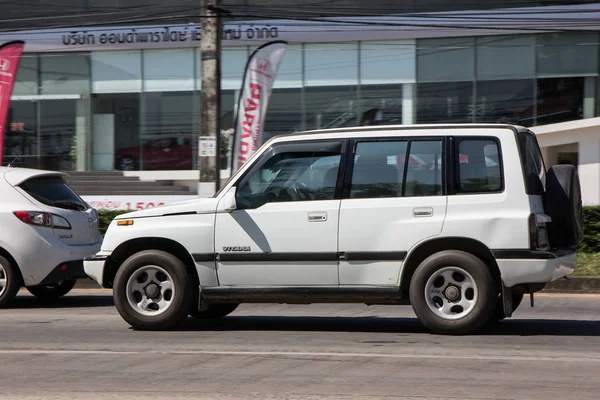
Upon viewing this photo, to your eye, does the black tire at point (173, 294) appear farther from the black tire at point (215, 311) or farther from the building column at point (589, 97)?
the building column at point (589, 97)

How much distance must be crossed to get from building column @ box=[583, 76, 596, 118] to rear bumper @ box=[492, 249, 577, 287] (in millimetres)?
20896

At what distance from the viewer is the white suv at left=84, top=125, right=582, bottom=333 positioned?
8.58 meters

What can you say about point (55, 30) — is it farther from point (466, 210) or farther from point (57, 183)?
point (466, 210)

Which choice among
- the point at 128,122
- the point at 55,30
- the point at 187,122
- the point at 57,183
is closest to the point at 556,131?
the point at 187,122

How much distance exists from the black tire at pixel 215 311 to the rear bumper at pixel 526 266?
120 inches

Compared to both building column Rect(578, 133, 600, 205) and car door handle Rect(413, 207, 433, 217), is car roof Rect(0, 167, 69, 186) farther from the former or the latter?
building column Rect(578, 133, 600, 205)

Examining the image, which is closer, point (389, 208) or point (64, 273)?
point (389, 208)

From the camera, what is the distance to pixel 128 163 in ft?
103

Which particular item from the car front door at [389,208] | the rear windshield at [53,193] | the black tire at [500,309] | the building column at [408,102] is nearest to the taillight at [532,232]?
the car front door at [389,208]

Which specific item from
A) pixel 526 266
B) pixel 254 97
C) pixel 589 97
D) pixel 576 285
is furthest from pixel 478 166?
pixel 589 97

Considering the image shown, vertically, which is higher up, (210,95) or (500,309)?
(210,95)

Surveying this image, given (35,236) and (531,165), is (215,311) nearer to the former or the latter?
(35,236)

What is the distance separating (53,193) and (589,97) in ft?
65.1

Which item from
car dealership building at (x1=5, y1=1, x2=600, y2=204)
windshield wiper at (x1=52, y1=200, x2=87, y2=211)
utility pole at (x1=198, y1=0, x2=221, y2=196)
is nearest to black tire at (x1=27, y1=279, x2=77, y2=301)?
windshield wiper at (x1=52, y1=200, x2=87, y2=211)
